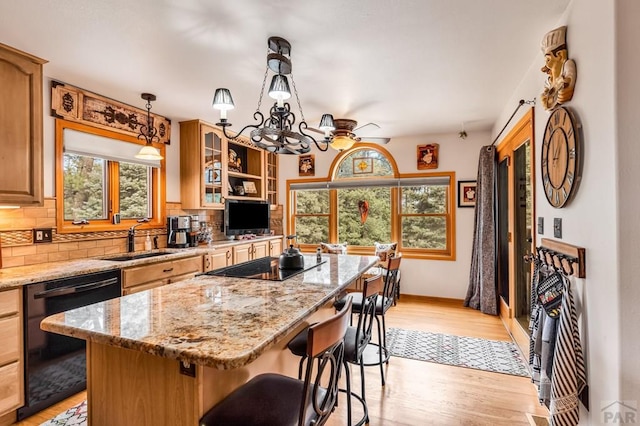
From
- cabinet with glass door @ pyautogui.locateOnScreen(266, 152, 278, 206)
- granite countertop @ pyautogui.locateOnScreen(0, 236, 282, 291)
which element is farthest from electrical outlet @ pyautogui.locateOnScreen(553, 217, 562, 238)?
cabinet with glass door @ pyautogui.locateOnScreen(266, 152, 278, 206)

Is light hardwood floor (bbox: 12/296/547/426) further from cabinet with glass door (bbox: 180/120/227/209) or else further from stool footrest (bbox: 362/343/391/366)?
cabinet with glass door (bbox: 180/120/227/209)

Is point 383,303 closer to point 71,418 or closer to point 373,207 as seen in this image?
point 71,418

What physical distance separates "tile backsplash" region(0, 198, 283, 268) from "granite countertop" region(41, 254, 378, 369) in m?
1.80

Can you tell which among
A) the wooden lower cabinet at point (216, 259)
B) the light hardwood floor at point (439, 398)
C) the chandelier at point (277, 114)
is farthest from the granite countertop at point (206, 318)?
the wooden lower cabinet at point (216, 259)

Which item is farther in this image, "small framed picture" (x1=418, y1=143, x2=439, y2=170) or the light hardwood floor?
"small framed picture" (x1=418, y1=143, x2=439, y2=170)

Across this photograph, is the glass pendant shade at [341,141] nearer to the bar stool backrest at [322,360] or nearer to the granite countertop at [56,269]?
the granite countertop at [56,269]

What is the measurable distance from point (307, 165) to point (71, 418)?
4444 mm

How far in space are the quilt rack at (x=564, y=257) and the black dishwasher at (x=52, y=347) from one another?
328 centimetres

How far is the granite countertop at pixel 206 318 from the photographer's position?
1034 millimetres

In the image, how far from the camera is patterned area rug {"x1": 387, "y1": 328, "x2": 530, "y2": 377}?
290cm

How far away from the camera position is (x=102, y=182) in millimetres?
3453

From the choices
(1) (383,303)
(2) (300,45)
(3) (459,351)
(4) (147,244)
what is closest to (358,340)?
(1) (383,303)

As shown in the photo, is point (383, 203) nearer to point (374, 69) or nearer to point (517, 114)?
point (517, 114)

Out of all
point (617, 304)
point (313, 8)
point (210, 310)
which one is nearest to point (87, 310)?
point (210, 310)
